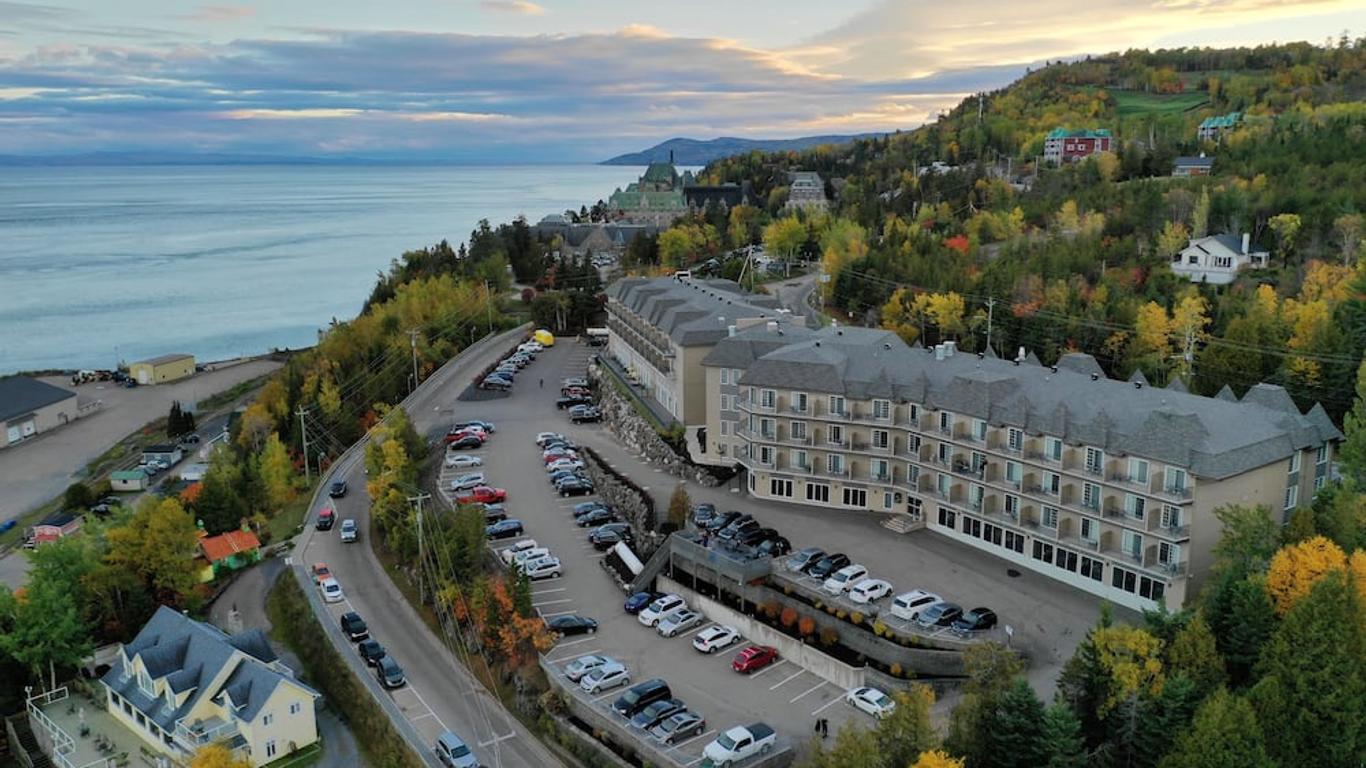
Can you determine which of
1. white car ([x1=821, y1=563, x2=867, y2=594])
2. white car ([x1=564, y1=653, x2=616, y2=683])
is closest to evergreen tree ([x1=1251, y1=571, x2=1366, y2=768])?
white car ([x1=821, y1=563, x2=867, y2=594])

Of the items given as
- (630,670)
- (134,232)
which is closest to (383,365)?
(630,670)

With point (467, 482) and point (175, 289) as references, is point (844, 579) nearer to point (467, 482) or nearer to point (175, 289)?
point (467, 482)

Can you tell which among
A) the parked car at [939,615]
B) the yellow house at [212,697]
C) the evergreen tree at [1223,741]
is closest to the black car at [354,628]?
the yellow house at [212,697]

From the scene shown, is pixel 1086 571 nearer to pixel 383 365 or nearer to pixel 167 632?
pixel 167 632

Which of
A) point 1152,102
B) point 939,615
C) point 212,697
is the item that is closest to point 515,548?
point 212,697

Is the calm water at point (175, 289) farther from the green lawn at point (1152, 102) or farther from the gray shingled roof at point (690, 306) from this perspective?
the green lawn at point (1152, 102)
